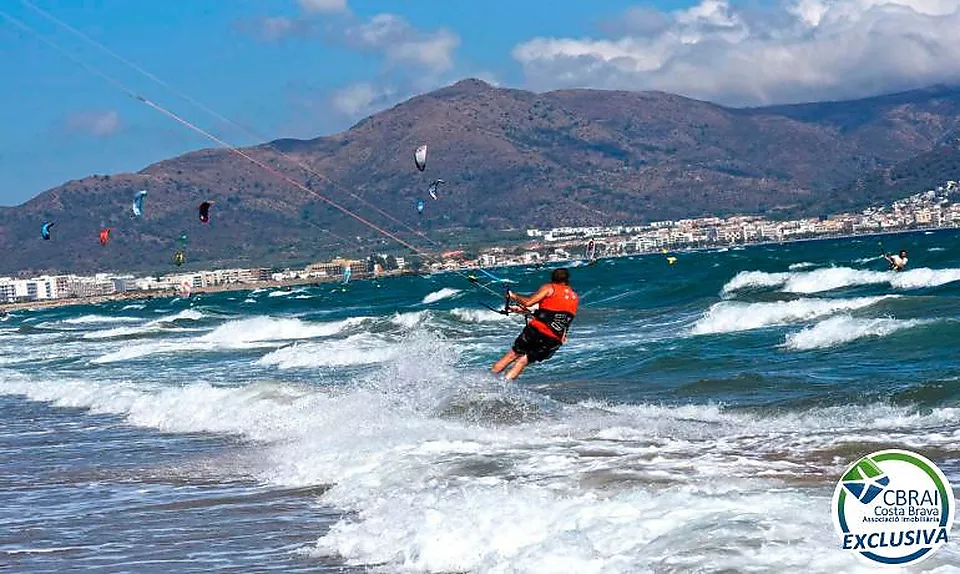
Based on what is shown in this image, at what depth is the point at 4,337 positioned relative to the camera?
6575cm

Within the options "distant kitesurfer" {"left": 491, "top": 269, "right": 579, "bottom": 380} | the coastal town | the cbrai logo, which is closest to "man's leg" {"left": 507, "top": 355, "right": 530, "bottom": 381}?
"distant kitesurfer" {"left": 491, "top": 269, "right": 579, "bottom": 380}

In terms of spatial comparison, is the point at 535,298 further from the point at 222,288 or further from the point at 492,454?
the point at 222,288

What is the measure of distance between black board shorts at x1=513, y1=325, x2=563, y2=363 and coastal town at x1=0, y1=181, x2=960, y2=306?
107 m

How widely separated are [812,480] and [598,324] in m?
28.2

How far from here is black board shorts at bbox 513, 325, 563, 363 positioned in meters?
15.8

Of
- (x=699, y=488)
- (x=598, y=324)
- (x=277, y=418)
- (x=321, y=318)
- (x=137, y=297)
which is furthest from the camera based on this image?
(x=137, y=297)

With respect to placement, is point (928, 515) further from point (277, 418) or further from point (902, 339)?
point (902, 339)

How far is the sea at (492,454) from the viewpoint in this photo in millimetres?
9758

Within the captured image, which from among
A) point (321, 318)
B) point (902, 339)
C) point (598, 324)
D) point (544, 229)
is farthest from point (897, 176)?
point (902, 339)

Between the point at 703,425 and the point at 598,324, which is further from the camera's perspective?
the point at 598,324

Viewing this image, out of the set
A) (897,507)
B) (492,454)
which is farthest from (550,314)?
(897,507)

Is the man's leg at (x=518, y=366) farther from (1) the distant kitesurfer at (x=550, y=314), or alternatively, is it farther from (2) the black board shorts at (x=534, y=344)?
(1) the distant kitesurfer at (x=550, y=314)

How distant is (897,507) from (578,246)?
147658mm

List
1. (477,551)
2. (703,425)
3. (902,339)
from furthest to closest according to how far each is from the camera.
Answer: (902,339) < (703,425) < (477,551)
